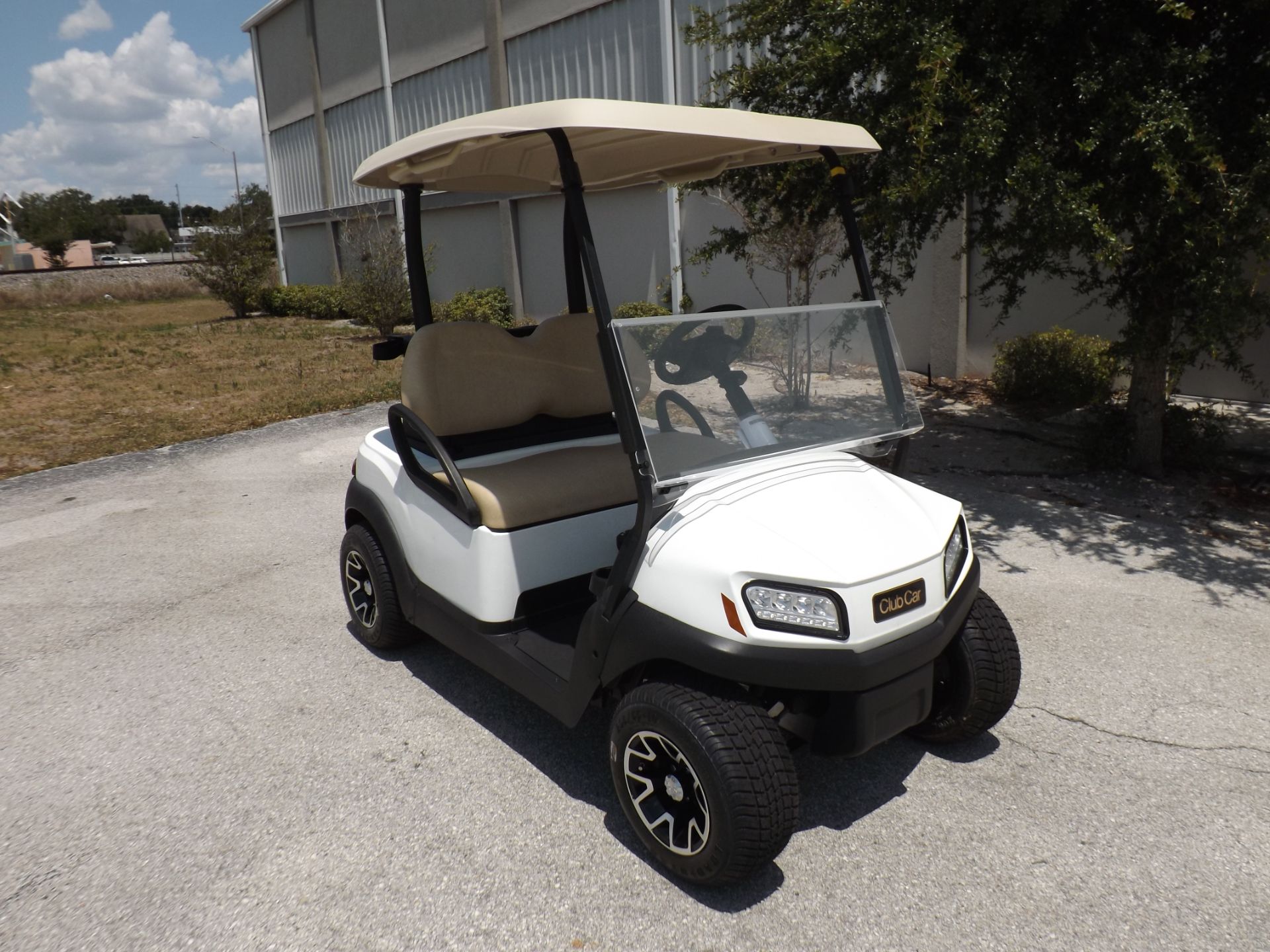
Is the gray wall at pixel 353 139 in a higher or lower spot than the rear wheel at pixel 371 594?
higher

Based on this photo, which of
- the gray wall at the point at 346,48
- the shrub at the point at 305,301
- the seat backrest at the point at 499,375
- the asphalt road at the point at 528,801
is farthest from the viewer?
the shrub at the point at 305,301

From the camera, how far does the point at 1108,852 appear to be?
2486 millimetres

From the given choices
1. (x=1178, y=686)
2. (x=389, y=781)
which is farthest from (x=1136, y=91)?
(x=389, y=781)

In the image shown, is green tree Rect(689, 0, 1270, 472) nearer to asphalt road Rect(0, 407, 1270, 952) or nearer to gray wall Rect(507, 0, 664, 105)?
asphalt road Rect(0, 407, 1270, 952)

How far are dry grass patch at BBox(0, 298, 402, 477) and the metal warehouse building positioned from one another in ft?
10.7

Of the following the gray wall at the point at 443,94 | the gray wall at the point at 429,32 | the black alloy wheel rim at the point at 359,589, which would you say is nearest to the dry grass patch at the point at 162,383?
the gray wall at the point at 443,94

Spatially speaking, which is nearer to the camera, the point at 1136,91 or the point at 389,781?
the point at 389,781

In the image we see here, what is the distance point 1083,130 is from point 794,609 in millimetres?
3948

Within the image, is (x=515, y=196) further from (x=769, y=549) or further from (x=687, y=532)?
(x=769, y=549)

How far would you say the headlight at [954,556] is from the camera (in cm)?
252

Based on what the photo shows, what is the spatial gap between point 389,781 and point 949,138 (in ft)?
13.3

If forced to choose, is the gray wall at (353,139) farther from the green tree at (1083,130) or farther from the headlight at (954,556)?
the headlight at (954,556)

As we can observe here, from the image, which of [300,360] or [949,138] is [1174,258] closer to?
[949,138]

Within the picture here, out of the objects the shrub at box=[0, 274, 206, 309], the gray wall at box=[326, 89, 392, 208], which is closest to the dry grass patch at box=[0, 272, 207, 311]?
the shrub at box=[0, 274, 206, 309]
